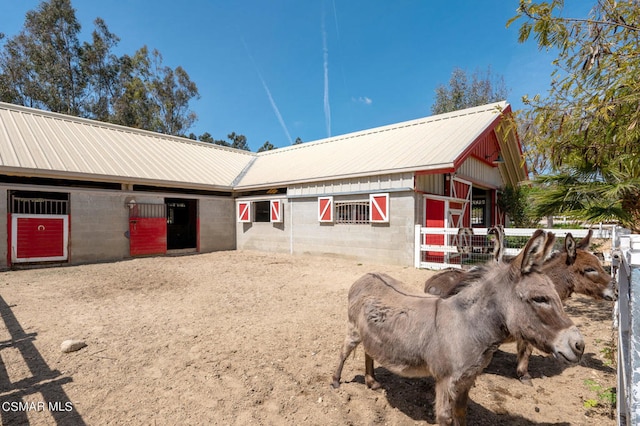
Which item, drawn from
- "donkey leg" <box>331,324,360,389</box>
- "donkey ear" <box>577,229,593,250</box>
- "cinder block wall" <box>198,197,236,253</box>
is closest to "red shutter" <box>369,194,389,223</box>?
"donkey ear" <box>577,229,593,250</box>

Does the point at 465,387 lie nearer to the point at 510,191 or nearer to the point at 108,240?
the point at 108,240

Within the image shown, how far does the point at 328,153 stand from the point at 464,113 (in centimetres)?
621

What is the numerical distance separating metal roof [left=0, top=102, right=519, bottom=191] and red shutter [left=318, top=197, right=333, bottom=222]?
842mm

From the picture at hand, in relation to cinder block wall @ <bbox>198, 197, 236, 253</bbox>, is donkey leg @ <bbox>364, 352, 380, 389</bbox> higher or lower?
lower

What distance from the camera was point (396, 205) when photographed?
31.2 feet

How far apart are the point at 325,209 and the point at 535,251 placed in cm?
950

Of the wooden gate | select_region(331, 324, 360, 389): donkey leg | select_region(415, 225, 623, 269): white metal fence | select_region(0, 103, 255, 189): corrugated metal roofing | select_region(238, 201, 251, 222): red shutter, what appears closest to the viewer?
select_region(331, 324, 360, 389): donkey leg

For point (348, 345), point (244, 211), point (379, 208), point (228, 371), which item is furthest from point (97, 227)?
point (348, 345)

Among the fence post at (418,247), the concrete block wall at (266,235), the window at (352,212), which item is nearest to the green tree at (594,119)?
the fence post at (418,247)

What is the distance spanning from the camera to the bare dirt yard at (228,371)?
2548mm

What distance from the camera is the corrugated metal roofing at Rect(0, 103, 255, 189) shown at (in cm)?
955

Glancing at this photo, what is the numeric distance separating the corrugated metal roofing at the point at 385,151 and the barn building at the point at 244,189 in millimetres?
67

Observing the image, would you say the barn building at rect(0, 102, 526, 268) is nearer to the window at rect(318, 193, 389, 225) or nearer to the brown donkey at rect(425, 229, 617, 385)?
the window at rect(318, 193, 389, 225)

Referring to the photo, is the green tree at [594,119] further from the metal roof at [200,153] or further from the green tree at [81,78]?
the green tree at [81,78]
